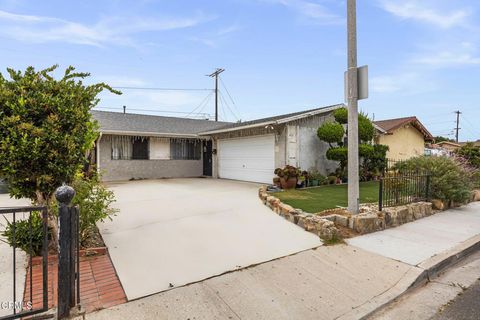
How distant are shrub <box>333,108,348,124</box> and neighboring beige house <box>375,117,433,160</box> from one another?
175 inches

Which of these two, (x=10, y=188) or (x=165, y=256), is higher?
(x=10, y=188)

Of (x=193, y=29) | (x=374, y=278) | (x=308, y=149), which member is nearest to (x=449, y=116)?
(x=308, y=149)

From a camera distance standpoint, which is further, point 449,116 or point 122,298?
point 449,116

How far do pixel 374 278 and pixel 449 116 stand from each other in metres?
60.1

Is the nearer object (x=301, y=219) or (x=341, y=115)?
(x=301, y=219)

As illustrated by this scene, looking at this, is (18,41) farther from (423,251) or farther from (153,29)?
(423,251)

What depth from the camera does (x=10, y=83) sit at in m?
3.09

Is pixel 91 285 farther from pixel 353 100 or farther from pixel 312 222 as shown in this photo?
pixel 353 100

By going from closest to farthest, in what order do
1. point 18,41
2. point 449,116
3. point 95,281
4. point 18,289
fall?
point 18,289
point 95,281
point 18,41
point 449,116

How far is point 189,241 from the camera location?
4.35 m

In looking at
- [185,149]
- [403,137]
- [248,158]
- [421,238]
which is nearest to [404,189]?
[421,238]

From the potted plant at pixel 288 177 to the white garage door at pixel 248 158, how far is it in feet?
4.57

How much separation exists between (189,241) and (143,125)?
12.0 m

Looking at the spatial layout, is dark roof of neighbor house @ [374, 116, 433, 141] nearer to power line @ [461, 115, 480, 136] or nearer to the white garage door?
the white garage door
